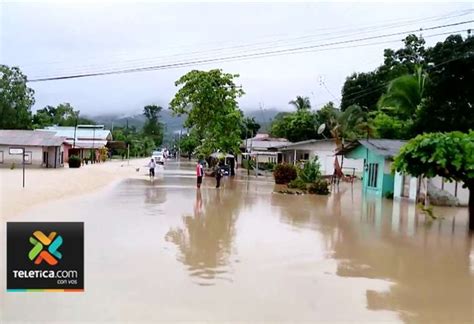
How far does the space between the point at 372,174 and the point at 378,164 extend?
1414 mm

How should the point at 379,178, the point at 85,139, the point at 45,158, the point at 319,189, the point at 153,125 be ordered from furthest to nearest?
the point at 153,125 < the point at 85,139 < the point at 45,158 < the point at 379,178 < the point at 319,189

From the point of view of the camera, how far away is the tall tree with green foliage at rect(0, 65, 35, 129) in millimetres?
62469

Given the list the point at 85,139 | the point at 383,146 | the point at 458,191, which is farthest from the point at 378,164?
the point at 85,139

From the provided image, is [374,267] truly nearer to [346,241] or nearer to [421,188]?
[346,241]

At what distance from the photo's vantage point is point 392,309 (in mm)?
6902

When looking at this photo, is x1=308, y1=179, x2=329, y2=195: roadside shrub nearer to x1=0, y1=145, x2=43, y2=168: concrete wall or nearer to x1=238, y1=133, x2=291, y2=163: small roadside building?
x1=238, y1=133, x2=291, y2=163: small roadside building

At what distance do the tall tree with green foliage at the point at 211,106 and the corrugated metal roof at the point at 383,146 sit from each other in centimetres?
1368

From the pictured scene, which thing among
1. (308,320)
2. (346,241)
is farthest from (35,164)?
(308,320)

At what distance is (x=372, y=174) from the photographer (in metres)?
27.6

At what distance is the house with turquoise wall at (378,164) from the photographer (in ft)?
82.5

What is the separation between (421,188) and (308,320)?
17714 millimetres

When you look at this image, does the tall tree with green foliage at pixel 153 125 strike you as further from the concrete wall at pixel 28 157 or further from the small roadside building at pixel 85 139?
the concrete wall at pixel 28 157

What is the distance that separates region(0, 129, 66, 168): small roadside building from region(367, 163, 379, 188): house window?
2616 cm

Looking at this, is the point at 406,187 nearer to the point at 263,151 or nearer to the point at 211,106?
the point at 211,106
